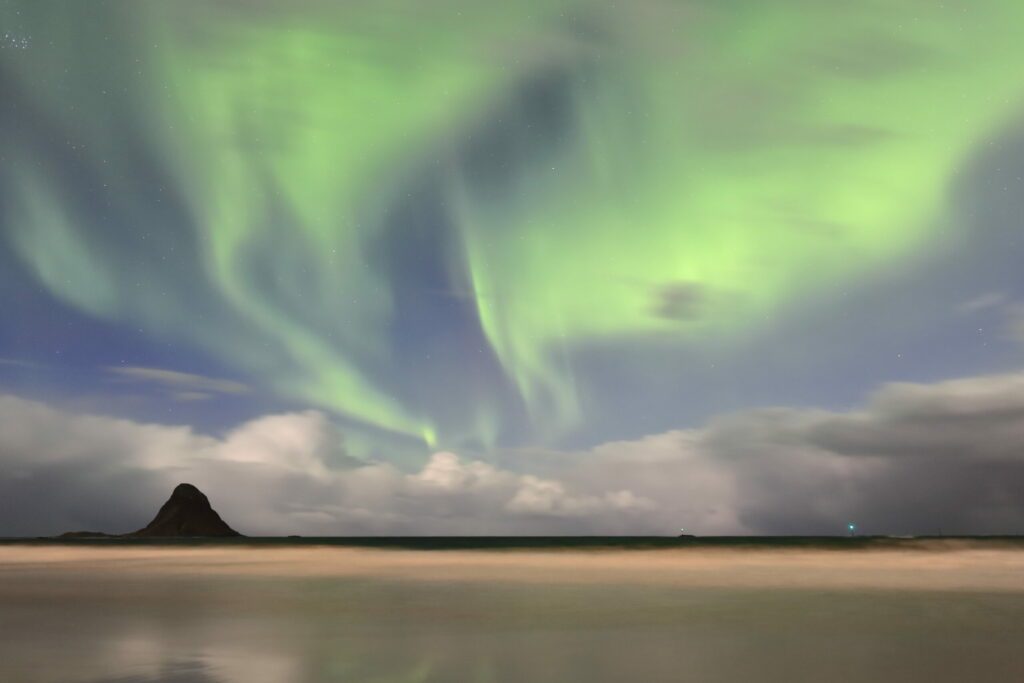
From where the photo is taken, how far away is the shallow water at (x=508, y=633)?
15.2 metres

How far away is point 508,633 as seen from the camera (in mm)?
21047

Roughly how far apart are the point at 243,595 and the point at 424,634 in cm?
1540

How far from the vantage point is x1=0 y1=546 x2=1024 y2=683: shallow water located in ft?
50.0

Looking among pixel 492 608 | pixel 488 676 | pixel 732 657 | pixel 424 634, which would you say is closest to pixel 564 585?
pixel 492 608

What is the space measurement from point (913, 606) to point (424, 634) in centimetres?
1854

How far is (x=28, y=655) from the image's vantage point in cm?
1681

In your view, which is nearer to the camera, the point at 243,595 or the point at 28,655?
the point at 28,655

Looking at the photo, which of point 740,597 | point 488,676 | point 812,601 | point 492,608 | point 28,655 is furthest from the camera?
point 740,597

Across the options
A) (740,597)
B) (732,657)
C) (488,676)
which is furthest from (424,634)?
(740,597)

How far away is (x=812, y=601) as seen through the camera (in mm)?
30406

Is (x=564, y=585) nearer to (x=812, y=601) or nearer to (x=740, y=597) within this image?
(x=740, y=597)

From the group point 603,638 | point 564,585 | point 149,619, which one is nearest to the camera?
point 603,638

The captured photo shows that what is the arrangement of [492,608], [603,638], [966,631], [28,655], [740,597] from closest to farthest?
[28,655], [603,638], [966,631], [492,608], [740,597]

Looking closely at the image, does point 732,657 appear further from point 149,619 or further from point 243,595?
point 243,595
